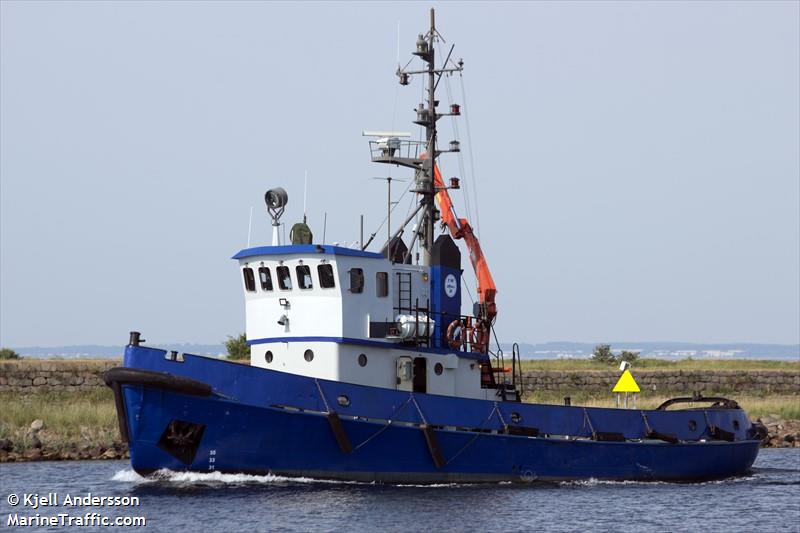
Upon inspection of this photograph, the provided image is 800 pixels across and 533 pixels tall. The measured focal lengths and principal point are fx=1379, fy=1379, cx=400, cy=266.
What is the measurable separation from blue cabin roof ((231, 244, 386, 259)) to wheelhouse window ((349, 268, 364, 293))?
0.30 metres

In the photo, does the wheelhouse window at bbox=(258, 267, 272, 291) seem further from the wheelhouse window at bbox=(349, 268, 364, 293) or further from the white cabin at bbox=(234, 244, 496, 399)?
the wheelhouse window at bbox=(349, 268, 364, 293)

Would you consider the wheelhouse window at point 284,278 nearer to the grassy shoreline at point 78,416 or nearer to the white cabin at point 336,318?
the white cabin at point 336,318

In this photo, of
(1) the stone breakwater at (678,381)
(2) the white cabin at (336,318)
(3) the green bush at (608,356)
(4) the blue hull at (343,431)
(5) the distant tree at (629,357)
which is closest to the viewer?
(4) the blue hull at (343,431)

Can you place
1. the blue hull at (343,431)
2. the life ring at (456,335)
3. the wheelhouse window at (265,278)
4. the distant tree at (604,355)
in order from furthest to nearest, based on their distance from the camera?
the distant tree at (604,355) < the life ring at (456,335) < the wheelhouse window at (265,278) < the blue hull at (343,431)

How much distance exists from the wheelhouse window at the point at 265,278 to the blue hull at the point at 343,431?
2748 mm

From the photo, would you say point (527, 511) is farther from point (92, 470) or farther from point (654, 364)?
point (654, 364)

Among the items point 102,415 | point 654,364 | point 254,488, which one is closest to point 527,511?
point 254,488

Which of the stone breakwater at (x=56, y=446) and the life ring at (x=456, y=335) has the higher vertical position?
the life ring at (x=456, y=335)

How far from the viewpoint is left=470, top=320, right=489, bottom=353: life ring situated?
27844mm

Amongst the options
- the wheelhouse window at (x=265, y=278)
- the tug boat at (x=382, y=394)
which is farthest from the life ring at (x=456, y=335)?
the wheelhouse window at (x=265, y=278)

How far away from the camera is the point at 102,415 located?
34.8 m

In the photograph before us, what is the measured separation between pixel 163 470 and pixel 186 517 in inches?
98.3

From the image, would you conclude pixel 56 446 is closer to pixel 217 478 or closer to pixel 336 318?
pixel 217 478

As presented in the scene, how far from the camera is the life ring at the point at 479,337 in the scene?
91.4 feet
